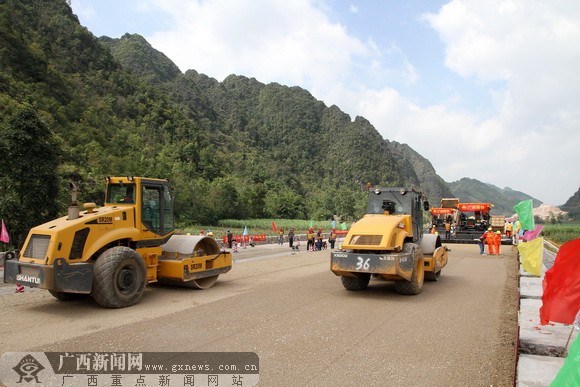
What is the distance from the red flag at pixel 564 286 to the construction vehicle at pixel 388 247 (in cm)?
451

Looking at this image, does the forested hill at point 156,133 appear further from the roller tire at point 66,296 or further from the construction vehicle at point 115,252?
the roller tire at point 66,296

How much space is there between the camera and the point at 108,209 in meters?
8.77

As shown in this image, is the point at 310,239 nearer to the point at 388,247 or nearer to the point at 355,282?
the point at 355,282

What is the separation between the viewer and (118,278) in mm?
8180

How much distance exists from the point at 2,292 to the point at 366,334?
8558 mm

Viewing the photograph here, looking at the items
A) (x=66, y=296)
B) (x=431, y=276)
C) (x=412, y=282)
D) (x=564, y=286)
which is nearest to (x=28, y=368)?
(x=66, y=296)

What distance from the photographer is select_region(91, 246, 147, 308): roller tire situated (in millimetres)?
7805

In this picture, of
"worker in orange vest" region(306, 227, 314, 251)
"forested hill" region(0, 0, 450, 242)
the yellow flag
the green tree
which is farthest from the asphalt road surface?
"worker in orange vest" region(306, 227, 314, 251)

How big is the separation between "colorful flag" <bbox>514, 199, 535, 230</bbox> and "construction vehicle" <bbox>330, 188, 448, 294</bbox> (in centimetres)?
454

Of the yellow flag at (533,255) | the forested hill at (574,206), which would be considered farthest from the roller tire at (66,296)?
the forested hill at (574,206)

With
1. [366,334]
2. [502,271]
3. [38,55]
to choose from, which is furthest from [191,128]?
[366,334]

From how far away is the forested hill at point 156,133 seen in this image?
30.6 meters

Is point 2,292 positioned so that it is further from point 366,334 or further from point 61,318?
point 366,334

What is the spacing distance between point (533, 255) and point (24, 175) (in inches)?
713
